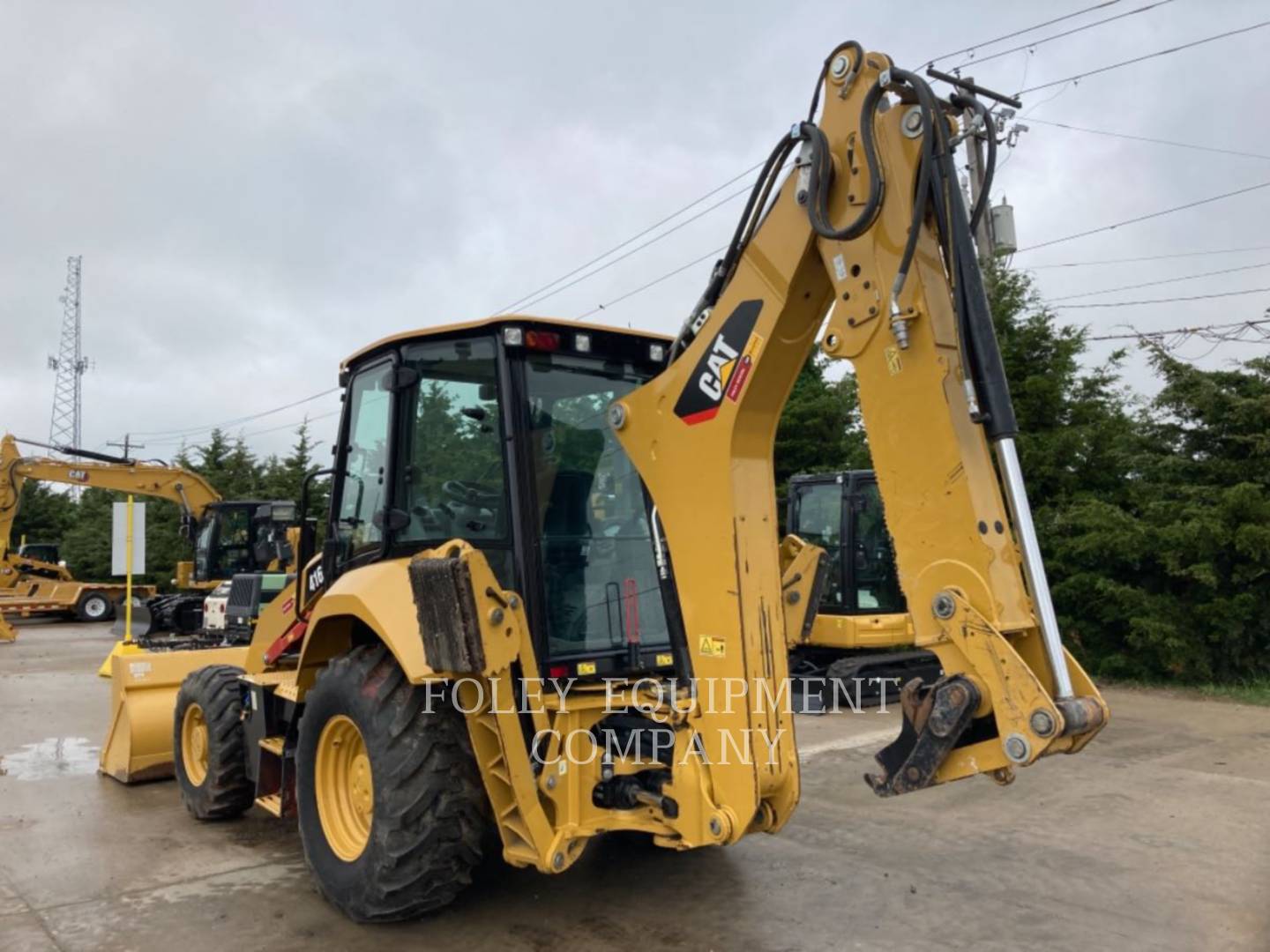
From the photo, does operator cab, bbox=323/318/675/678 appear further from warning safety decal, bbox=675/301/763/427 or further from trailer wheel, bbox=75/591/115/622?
trailer wheel, bbox=75/591/115/622

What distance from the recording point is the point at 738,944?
13.1ft

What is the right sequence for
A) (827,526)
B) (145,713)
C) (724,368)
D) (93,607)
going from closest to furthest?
(724,368), (145,713), (827,526), (93,607)

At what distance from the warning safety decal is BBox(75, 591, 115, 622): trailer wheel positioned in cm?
2293

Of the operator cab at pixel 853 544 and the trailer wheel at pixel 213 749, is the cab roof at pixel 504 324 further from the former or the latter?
the operator cab at pixel 853 544

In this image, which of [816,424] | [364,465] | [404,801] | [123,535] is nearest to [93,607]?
[123,535]

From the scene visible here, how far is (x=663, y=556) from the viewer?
168 inches

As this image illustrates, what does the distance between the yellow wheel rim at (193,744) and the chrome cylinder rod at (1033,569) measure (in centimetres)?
509

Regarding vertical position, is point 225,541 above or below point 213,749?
above

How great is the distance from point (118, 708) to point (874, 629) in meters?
6.73

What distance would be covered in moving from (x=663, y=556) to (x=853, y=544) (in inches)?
260

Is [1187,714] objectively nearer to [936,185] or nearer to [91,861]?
[936,185]

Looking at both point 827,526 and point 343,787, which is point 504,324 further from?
point 827,526

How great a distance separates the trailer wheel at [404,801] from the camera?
3898 millimetres

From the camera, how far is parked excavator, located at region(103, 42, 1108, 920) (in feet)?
10.1
